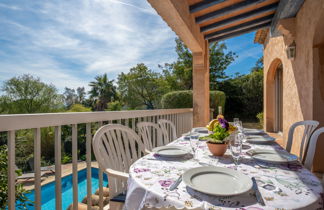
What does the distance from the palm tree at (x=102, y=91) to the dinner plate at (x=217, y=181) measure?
23210mm

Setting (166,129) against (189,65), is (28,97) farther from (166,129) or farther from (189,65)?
(166,129)

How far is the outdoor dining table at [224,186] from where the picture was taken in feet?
2.18

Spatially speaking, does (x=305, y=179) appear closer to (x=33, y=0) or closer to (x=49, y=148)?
(x=49, y=148)

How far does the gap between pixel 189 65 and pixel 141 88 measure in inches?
218

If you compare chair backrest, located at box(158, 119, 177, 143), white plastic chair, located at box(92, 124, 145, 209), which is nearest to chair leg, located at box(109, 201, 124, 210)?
white plastic chair, located at box(92, 124, 145, 209)

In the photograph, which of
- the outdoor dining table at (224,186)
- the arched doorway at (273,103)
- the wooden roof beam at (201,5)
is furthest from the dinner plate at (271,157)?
the arched doorway at (273,103)

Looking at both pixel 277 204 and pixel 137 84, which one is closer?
pixel 277 204

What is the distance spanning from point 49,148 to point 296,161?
1329cm

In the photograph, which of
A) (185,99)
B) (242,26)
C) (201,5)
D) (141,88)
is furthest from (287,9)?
(141,88)

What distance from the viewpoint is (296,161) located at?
3.71 ft

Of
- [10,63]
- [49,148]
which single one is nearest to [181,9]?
[49,148]

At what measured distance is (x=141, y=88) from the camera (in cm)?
1677

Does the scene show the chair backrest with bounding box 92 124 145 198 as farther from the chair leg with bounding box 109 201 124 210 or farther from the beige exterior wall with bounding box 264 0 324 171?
the beige exterior wall with bounding box 264 0 324 171

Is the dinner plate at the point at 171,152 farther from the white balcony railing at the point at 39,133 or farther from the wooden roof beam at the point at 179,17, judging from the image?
the wooden roof beam at the point at 179,17
